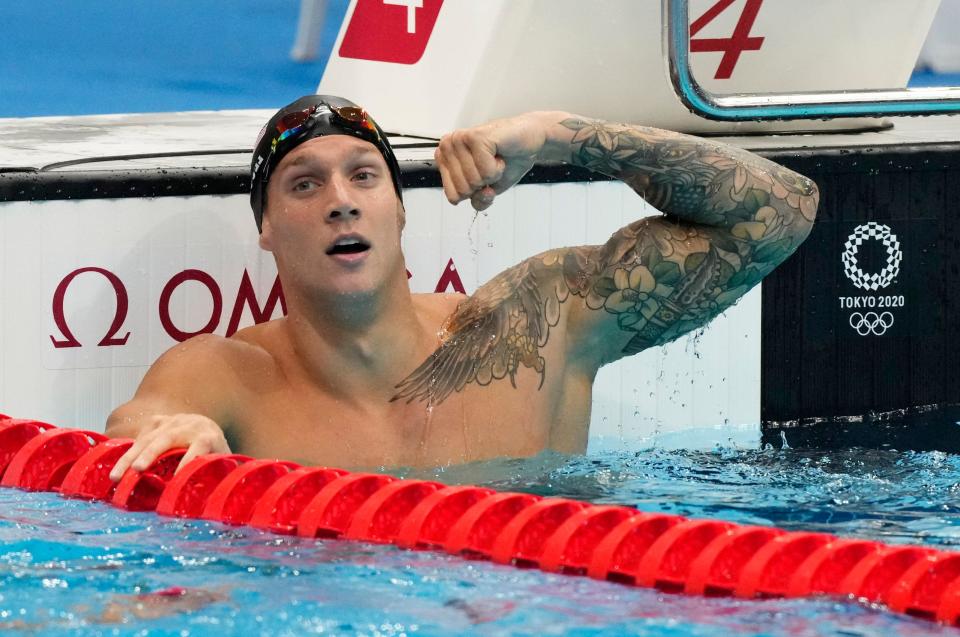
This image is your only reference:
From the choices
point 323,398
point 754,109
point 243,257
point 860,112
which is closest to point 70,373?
point 243,257

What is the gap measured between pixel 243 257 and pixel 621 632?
1561 mm

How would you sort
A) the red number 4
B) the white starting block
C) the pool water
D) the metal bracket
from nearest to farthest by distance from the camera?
1. the pool water
2. the metal bracket
3. the white starting block
4. the red number 4

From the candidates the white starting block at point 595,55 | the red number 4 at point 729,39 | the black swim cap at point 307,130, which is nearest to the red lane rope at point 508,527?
the black swim cap at point 307,130

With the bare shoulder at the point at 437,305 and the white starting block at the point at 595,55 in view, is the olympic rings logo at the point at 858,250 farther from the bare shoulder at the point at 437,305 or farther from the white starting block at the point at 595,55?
the bare shoulder at the point at 437,305

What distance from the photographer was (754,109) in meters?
3.16

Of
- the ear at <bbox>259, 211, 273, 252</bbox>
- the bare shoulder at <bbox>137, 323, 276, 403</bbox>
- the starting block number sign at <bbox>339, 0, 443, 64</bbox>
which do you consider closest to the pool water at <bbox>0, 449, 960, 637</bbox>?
the bare shoulder at <bbox>137, 323, 276, 403</bbox>

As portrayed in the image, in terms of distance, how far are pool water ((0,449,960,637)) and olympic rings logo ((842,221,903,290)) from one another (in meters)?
0.97

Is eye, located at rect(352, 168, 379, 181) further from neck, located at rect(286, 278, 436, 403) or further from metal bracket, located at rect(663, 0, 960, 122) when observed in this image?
metal bracket, located at rect(663, 0, 960, 122)

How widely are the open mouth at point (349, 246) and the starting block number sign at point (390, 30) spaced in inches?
43.4

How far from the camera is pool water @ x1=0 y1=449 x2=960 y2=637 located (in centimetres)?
190

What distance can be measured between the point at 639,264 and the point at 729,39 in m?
1.19

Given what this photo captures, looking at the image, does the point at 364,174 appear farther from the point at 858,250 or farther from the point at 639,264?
the point at 858,250

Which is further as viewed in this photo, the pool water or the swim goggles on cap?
the swim goggles on cap

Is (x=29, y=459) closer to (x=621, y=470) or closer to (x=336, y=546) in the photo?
(x=336, y=546)
